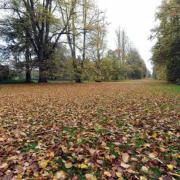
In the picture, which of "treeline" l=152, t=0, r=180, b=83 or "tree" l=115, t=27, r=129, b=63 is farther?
"tree" l=115, t=27, r=129, b=63

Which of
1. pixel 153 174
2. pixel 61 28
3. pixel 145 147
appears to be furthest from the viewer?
pixel 61 28

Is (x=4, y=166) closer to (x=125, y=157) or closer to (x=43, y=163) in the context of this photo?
(x=43, y=163)

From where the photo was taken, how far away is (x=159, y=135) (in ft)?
12.3

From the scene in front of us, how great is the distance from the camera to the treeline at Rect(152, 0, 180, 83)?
18495 mm

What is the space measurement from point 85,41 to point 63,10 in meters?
4.40

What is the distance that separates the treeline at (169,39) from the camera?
18.5m

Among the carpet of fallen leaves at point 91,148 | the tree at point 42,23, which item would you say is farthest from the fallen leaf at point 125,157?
the tree at point 42,23

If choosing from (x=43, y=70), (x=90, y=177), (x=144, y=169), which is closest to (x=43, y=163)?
(x=90, y=177)

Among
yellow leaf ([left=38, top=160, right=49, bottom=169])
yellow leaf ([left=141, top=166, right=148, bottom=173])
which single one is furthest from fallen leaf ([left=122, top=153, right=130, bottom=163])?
yellow leaf ([left=38, top=160, right=49, bottom=169])

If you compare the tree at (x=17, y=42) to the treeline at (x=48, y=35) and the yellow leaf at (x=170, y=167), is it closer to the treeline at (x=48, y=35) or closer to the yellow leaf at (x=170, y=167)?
the treeline at (x=48, y=35)

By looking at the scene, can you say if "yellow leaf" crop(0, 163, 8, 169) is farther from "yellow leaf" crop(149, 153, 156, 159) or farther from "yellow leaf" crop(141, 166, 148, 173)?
"yellow leaf" crop(149, 153, 156, 159)

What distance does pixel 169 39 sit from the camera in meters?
20.4

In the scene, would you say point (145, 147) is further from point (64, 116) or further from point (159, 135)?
point (64, 116)

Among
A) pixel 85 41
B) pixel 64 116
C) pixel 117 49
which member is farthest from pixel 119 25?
pixel 64 116
